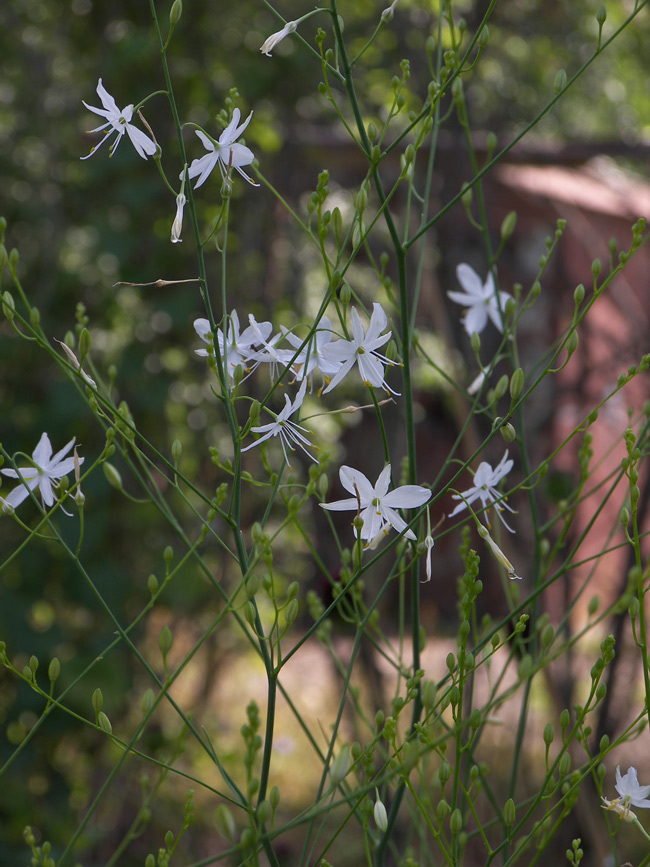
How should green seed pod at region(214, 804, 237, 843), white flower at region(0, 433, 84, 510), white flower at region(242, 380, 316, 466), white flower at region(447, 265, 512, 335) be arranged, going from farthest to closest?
white flower at region(447, 265, 512, 335) < white flower at region(0, 433, 84, 510) < white flower at region(242, 380, 316, 466) < green seed pod at region(214, 804, 237, 843)

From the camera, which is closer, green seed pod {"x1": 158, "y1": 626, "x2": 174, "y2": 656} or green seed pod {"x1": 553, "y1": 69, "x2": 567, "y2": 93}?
green seed pod {"x1": 158, "y1": 626, "x2": 174, "y2": 656}

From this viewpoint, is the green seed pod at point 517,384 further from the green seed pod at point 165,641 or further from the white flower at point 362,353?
the green seed pod at point 165,641

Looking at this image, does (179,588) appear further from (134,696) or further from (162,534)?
(134,696)

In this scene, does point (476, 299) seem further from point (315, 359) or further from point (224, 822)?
point (224, 822)

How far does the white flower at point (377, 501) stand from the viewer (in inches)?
26.4

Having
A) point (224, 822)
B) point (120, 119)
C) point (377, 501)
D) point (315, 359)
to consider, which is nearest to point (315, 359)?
point (315, 359)

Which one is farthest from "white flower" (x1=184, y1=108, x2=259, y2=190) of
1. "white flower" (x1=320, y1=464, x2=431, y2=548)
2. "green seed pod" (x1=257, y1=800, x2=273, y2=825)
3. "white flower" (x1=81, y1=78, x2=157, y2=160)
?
"green seed pod" (x1=257, y1=800, x2=273, y2=825)

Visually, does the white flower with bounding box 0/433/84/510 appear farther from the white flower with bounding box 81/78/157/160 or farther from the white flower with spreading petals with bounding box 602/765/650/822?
the white flower with spreading petals with bounding box 602/765/650/822

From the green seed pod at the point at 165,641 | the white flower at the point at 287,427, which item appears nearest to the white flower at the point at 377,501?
the white flower at the point at 287,427

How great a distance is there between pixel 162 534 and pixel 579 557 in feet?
5.61

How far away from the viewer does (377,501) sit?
698mm

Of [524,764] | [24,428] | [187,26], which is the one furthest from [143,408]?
[524,764]

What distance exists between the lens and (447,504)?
13.4 feet

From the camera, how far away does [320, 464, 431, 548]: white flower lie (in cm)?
67
